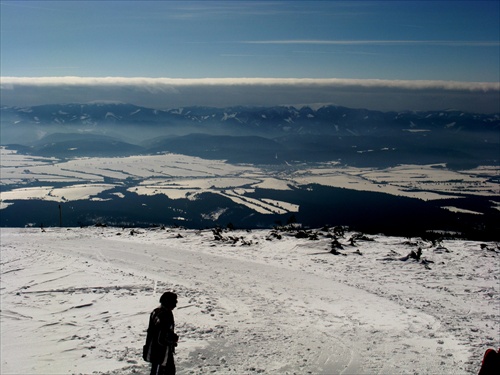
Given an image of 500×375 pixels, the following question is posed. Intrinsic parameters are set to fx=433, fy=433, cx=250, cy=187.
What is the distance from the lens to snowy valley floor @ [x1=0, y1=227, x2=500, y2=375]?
11531 mm

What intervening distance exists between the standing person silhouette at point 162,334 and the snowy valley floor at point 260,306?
3079 millimetres

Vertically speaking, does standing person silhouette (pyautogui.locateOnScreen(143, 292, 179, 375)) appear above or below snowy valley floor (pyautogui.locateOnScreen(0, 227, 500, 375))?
above

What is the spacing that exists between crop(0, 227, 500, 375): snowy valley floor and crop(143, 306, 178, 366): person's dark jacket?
3085 millimetres

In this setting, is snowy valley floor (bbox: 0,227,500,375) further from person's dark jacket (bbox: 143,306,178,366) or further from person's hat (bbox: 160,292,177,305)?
person's hat (bbox: 160,292,177,305)

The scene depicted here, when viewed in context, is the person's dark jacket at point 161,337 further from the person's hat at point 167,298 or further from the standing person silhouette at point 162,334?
the person's hat at point 167,298

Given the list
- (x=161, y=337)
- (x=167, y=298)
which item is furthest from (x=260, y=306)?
(x=167, y=298)

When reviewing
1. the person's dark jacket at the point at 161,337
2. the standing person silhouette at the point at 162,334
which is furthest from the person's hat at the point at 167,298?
the person's dark jacket at the point at 161,337

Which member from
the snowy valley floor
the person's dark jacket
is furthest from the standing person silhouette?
the snowy valley floor

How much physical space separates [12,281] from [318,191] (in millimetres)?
127682

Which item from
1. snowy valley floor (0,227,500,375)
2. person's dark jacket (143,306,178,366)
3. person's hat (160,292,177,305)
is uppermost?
person's hat (160,292,177,305)

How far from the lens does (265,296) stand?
17188mm

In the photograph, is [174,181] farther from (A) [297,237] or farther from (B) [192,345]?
(B) [192,345]

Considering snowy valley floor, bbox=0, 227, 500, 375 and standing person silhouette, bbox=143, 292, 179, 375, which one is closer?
standing person silhouette, bbox=143, 292, 179, 375

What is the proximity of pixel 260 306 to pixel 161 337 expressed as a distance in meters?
8.54
